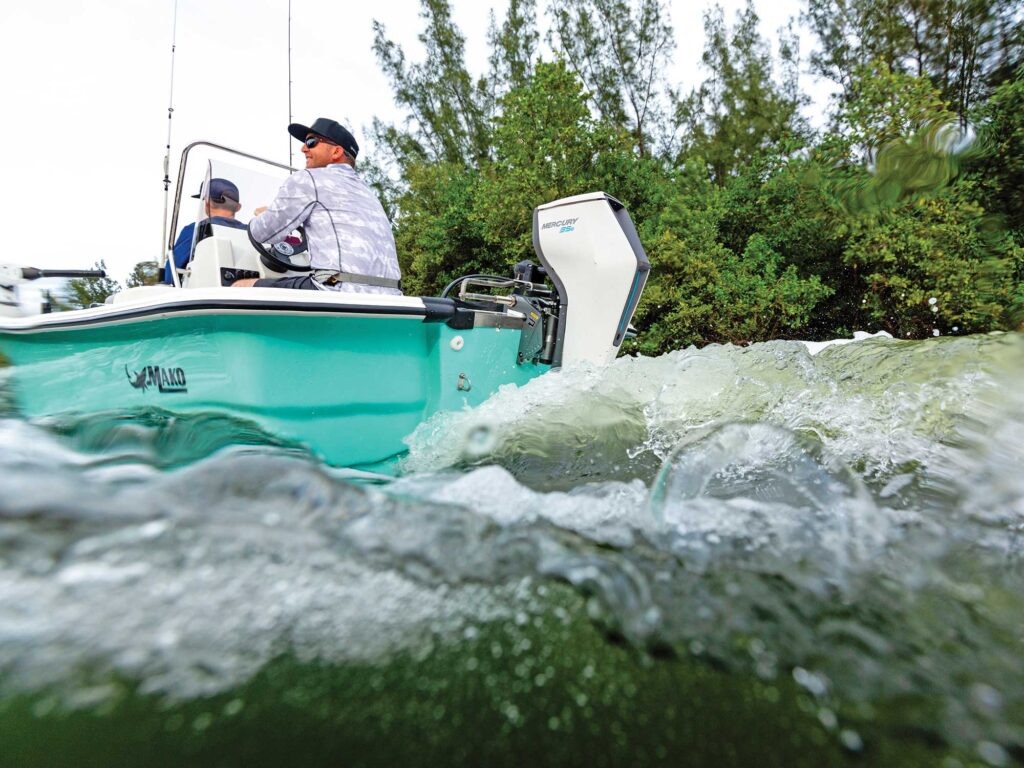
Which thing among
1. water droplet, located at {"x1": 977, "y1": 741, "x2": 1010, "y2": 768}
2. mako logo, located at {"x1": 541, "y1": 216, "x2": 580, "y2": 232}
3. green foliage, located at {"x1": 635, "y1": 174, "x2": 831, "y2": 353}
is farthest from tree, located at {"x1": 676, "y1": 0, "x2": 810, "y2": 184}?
water droplet, located at {"x1": 977, "y1": 741, "x2": 1010, "y2": 768}

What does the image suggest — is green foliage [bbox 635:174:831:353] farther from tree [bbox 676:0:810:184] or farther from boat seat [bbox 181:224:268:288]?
boat seat [bbox 181:224:268:288]

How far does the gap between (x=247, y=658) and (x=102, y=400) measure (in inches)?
97.4

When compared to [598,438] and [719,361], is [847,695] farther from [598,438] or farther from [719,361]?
[719,361]

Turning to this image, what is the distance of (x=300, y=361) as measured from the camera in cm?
236

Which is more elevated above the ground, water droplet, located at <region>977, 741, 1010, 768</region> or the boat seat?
the boat seat

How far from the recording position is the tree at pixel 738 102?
45.2 feet

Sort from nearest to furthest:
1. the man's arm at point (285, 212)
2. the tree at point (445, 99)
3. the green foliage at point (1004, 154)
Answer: the man's arm at point (285, 212) < the green foliage at point (1004, 154) < the tree at point (445, 99)

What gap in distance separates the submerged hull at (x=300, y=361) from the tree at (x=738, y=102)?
12835mm

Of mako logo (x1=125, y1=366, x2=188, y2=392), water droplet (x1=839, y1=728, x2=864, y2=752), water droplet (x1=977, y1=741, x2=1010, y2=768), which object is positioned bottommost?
water droplet (x1=839, y1=728, x2=864, y2=752)

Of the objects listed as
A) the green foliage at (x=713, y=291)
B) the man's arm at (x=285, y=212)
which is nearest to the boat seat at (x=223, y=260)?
the man's arm at (x=285, y=212)

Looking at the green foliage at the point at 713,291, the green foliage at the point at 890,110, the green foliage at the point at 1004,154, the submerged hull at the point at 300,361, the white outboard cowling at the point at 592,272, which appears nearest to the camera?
the submerged hull at the point at 300,361

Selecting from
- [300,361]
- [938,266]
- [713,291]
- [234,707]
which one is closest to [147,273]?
[300,361]

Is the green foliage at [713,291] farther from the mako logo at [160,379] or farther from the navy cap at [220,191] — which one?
the mako logo at [160,379]

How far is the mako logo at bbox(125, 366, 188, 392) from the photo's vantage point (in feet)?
8.04
